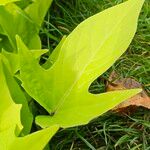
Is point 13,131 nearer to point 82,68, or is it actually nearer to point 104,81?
point 82,68

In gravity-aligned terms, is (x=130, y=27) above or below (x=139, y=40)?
above

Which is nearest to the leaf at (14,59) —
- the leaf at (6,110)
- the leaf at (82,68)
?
the leaf at (82,68)

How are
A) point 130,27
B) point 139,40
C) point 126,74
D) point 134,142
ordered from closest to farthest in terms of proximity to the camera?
point 130,27 → point 134,142 → point 126,74 → point 139,40

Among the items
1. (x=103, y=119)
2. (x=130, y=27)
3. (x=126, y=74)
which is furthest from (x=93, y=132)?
(x=130, y=27)

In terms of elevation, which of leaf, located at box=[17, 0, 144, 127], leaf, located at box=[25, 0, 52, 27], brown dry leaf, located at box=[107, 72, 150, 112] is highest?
leaf, located at box=[25, 0, 52, 27]

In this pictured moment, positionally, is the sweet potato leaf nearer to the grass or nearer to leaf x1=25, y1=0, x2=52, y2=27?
the grass

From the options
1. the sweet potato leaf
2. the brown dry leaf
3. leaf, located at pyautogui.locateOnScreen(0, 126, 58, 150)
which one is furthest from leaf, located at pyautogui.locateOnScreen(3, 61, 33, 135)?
the brown dry leaf

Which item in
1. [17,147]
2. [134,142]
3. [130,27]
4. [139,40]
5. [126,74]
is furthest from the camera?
[139,40]

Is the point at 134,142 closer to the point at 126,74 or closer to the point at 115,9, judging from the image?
the point at 126,74
